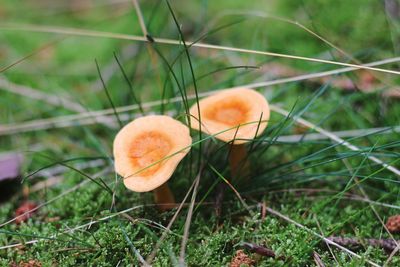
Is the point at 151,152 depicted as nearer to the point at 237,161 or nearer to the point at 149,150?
the point at 149,150

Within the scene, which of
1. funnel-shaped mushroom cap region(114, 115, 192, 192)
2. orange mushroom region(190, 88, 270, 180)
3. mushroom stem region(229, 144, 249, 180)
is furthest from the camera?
mushroom stem region(229, 144, 249, 180)

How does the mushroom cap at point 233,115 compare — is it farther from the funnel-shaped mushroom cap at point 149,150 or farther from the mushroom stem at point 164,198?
the mushroom stem at point 164,198

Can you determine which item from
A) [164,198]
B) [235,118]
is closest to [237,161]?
[235,118]

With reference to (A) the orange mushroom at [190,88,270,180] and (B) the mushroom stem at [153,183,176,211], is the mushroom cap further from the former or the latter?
(B) the mushroom stem at [153,183,176,211]

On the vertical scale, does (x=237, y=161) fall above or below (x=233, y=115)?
below

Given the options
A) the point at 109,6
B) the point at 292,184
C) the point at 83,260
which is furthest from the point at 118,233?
the point at 109,6

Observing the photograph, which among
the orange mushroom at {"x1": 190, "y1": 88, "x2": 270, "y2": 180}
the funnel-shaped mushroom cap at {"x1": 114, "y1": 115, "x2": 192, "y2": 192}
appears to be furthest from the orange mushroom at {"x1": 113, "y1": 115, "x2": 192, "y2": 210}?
the orange mushroom at {"x1": 190, "y1": 88, "x2": 270, "y2": 180}
